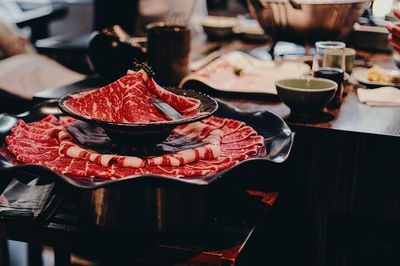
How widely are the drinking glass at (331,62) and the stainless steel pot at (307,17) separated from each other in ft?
0.58

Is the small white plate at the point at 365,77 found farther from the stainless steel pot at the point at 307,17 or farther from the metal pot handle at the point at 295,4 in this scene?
the metal pot handle at the point at 295,4

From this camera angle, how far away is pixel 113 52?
85.4 inches

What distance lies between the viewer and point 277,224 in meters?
1.98

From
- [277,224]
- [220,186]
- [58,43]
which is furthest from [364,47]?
[58,43]

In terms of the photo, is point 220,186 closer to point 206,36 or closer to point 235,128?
point 235,128

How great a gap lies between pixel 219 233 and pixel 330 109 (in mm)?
700

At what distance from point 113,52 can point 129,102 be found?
0.72 metres

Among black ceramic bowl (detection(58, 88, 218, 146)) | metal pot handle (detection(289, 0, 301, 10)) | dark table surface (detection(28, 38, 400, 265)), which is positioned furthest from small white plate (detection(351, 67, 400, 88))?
black ceramic bowl (detection(58, 88, 218, 146))

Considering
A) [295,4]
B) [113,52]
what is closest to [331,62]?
[295,4]

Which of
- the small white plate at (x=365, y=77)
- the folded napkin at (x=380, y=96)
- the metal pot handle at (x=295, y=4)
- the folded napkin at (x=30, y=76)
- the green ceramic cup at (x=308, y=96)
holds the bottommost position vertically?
the folded napkin at (x=30, y=76)

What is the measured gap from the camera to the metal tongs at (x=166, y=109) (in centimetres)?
146

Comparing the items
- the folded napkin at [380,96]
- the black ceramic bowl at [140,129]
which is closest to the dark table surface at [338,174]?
the folded napkin at [380,96]

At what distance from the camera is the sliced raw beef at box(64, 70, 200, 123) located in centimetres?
148

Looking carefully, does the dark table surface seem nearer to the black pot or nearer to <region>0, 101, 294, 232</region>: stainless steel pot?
<region>0, 101, 294, 232</region>: stainless steel pot
